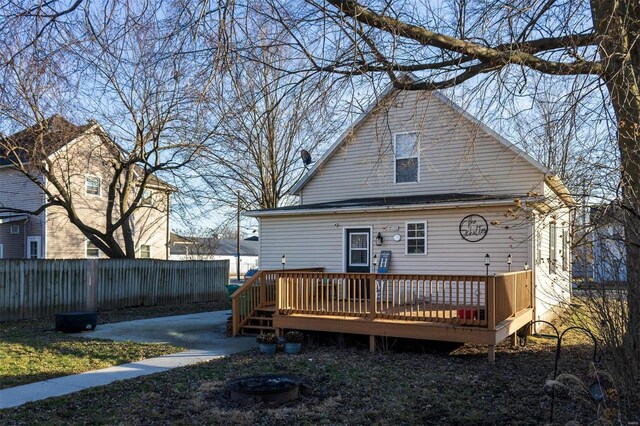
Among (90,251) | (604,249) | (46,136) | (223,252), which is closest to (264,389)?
(604,249)

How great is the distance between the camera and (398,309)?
9.46m

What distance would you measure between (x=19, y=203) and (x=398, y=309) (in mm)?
20048

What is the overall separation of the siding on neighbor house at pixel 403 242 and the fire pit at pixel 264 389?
614cm

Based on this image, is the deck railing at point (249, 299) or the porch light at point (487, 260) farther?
the porch light at point (487, 260)

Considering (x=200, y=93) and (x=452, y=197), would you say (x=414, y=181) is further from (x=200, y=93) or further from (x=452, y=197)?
(x=200, y=93)

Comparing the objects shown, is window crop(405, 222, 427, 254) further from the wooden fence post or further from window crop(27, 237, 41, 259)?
window crop(27, 237, 41, 259)

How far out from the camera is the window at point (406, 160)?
45.1 ft

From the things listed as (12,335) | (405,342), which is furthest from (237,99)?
(12,335)

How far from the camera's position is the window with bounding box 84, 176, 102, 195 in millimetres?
23078

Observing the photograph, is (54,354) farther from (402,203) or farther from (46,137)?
(46,137)

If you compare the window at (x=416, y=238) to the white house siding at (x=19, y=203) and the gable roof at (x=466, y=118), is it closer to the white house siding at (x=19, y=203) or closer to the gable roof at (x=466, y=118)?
the gable roof at (x=466, y=118)

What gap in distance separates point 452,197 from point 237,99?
23.5ft

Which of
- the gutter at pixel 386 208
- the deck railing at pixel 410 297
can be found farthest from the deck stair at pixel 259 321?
the gutter at pixel 386 208

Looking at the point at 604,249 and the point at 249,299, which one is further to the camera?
the point at 249,299
